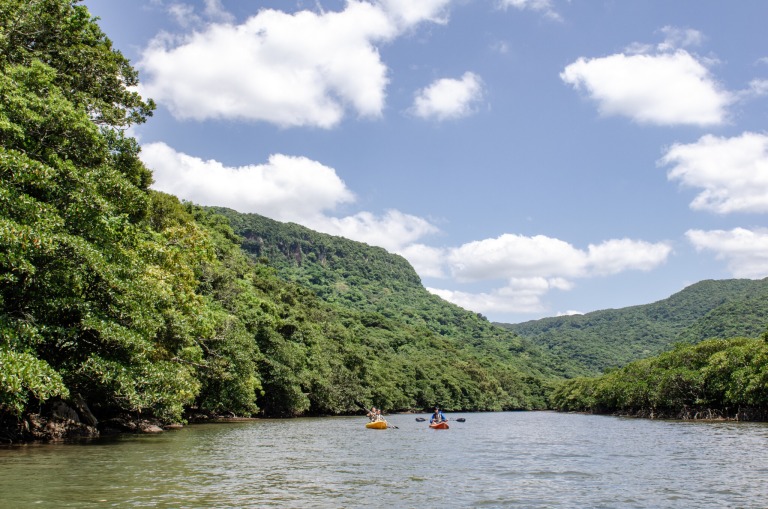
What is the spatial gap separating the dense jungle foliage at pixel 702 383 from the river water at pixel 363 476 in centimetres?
2857

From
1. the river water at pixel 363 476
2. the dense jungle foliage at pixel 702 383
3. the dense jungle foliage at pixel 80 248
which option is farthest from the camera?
the dense jungle foliage at pixel 702 383

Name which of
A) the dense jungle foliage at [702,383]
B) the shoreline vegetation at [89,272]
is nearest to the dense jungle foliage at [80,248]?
the shoreline vegetation at [89,272]

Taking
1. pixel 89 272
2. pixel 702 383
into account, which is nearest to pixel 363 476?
pixel 89 272

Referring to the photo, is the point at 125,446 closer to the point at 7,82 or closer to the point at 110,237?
the point at 110,237

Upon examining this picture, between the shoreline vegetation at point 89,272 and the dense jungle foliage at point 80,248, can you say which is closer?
the dense jungle foliage at point 80,248

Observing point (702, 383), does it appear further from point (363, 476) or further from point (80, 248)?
point (80, 248)

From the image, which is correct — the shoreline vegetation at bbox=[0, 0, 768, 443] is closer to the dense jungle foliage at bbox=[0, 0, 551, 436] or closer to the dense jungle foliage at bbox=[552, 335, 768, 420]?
the dense jungle foliage at bbox=[0, 0, 551, 436]

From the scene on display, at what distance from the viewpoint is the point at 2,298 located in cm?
1916

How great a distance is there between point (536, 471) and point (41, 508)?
18.6 meters

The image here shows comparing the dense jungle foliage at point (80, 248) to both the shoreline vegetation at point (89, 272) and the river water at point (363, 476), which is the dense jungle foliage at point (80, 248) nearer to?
the shoreline vegetation at point (89, 272)

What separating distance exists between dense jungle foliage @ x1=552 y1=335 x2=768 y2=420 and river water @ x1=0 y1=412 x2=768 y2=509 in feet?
93.7

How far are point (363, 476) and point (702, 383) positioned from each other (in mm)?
62173

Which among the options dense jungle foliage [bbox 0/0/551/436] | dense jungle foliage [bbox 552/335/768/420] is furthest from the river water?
dense jungle foliage [bbox 552/335/768/420]

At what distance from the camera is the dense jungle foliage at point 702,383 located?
57.5m
